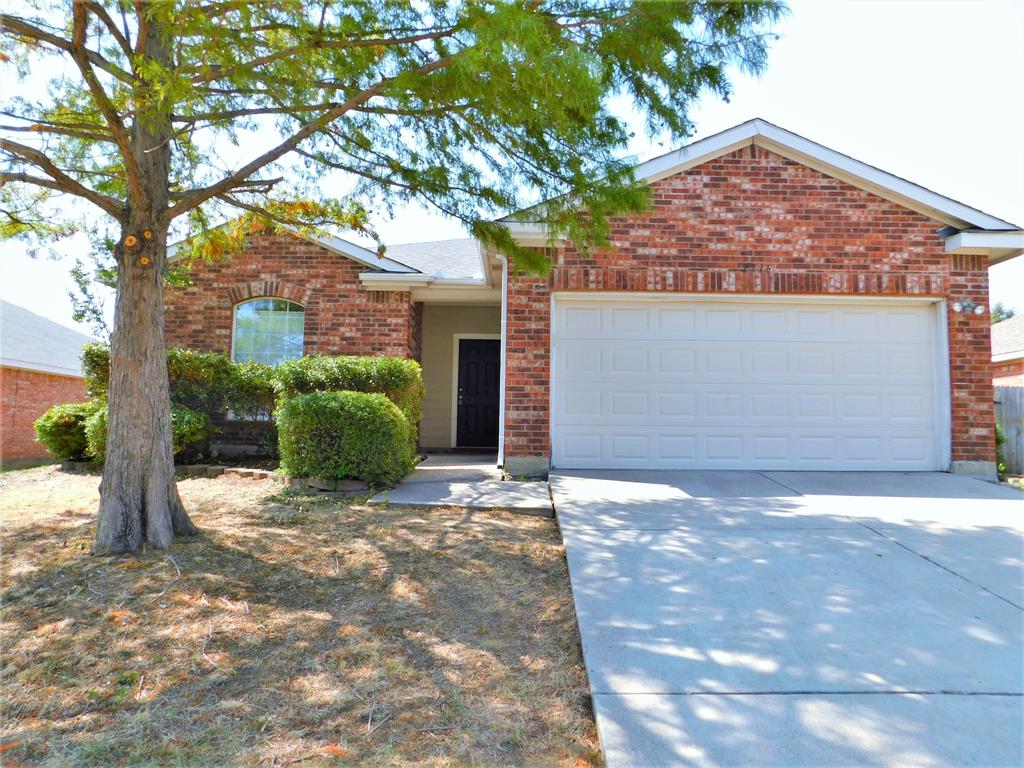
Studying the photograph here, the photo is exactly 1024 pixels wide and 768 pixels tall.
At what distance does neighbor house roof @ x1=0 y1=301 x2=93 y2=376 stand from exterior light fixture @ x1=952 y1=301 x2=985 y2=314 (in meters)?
15.5

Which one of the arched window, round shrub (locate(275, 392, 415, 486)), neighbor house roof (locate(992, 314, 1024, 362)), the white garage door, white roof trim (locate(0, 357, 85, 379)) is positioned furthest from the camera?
neighbor house roof (locate(992, 314, 1024, 362))

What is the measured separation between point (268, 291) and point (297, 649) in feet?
27.5

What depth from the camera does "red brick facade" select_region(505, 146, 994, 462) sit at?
771 centimetres

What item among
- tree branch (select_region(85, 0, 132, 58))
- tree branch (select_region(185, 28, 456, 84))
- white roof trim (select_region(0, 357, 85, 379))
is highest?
tree branch (select_region(85, 0, 132, 58))

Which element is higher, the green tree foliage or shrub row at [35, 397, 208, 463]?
the green tree foliage

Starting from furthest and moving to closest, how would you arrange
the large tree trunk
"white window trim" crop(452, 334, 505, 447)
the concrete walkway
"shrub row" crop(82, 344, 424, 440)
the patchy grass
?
"white window trim" crop(452, 334, 505, 447) → "shrub row" crop(82, 344, 424, 440) → the concrete walkway → the large tree trunk → the patchy grass

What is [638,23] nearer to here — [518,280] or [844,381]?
[518,280]

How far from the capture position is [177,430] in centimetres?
823

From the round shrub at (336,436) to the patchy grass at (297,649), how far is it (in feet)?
3.78

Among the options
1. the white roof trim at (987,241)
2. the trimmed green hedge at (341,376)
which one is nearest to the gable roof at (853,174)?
the white roof trim at (987,241)

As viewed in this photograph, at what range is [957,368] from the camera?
7793 millimetres

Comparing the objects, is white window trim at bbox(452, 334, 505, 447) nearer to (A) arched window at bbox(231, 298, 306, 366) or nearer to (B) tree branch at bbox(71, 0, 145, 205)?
(A) arched window at bbox(231, 298, 306, 366)

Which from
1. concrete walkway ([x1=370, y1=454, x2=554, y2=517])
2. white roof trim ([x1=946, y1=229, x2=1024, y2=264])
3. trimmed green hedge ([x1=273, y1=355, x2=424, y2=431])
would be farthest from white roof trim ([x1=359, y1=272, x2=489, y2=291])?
white roof trim ([x1=946, y1=229, x2=1024, y2=264])

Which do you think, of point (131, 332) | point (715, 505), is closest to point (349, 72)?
point (131, 332)
